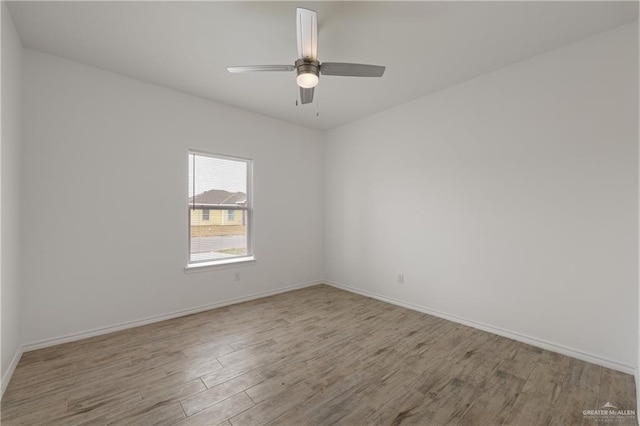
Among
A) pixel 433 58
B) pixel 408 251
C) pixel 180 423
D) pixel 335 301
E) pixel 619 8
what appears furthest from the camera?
pixel 335 301

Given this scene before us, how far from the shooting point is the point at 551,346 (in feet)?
8.50

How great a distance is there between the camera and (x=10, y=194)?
221 centimetres

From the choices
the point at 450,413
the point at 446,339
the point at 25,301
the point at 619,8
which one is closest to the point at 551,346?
the point at 446,339

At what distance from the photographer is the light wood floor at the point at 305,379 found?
5.80 feet

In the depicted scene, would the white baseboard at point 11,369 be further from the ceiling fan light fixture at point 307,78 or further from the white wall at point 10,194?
the ceiling fan light fixture at point 307,78

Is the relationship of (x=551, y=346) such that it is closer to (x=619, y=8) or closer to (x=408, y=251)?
(x=408, y=251)

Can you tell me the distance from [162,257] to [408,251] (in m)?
3.23

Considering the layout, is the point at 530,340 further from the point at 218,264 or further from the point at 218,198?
the point at 218,198

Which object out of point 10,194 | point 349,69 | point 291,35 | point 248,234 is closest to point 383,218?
point 248,234

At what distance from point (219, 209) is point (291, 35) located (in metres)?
2.46

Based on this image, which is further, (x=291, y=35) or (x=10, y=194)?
(x=291, y=35)

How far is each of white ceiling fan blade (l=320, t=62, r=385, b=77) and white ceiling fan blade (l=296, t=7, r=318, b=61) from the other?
12 cm

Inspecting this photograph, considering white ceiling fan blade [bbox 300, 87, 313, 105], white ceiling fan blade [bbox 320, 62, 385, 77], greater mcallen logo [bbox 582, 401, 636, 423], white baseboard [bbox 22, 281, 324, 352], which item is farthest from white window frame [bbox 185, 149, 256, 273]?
greater mcallen logo [bbox 582, 401, 636, 423]

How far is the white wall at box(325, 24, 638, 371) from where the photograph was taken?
7.49 feet
